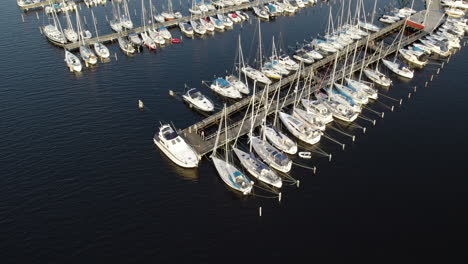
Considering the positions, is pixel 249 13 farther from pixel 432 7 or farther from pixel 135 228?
pixel 135 228

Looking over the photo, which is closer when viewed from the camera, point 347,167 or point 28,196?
point 28,196

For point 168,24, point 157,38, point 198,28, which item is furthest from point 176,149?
point 168,24

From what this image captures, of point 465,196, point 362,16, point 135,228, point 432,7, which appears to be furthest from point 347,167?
point 432,7

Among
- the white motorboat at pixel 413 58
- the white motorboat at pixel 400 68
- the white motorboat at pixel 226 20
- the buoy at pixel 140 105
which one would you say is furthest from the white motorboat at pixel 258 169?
the white motorboat at pixel 226 20

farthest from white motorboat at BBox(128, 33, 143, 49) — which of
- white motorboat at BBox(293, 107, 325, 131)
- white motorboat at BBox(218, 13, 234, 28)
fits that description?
white motorboat at BBox(293, 107, 325, 131)

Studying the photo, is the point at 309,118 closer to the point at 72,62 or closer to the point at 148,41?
the point at 148,41

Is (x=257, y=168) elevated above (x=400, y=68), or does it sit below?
below

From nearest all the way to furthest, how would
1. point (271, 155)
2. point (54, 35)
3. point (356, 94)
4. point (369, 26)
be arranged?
point (271, 155) → point (356, 94) → point (54, 35) → point (369, 26)
